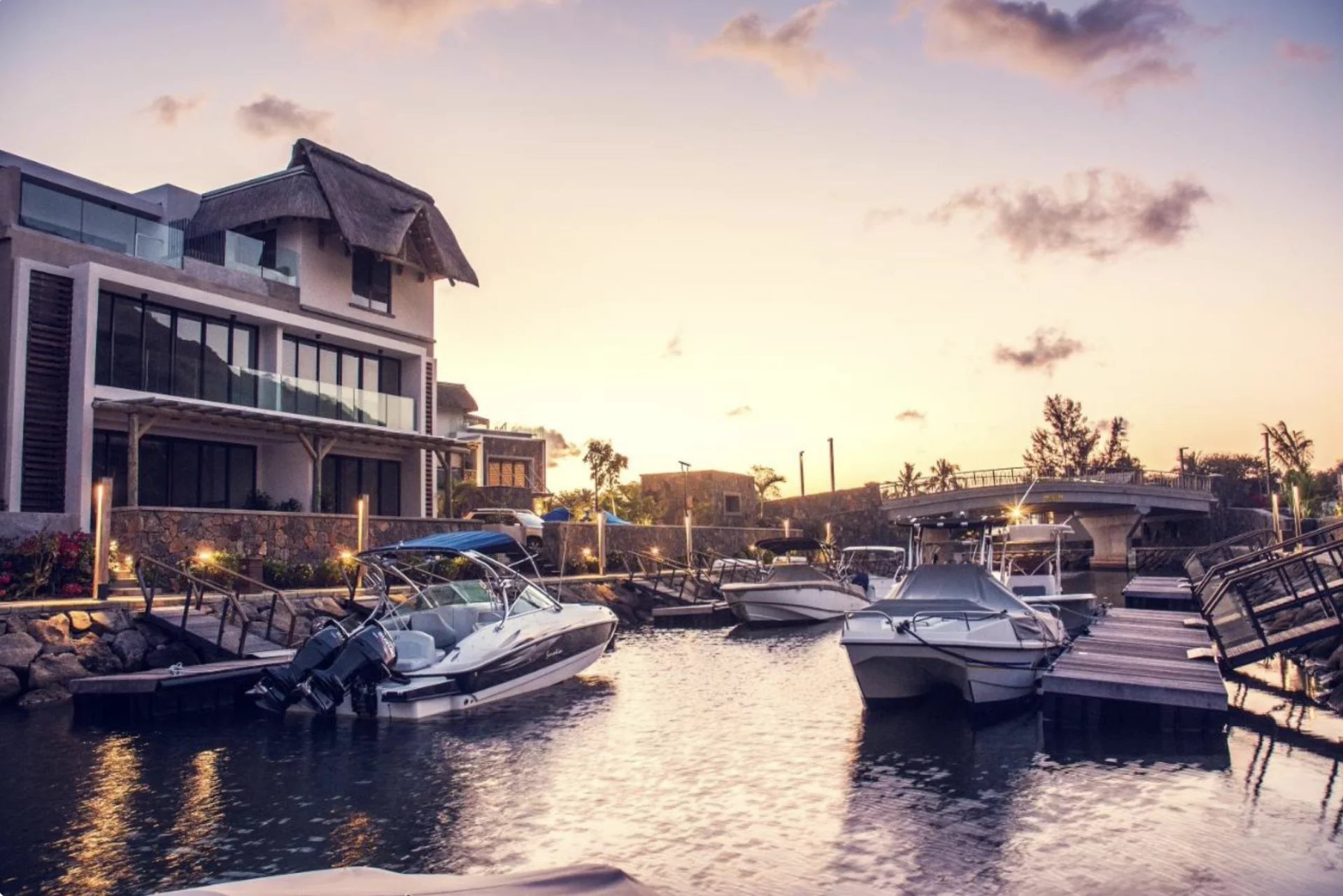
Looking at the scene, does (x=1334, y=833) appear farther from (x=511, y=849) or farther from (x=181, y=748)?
(x=181, y=748)

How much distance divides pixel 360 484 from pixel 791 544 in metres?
14.2

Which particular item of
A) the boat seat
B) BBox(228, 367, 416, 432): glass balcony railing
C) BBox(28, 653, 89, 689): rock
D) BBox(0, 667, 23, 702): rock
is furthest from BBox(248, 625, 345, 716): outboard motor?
BBox(228, 367, 416, 432): glass balcony railing

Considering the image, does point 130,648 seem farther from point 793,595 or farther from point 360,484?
point 793,595

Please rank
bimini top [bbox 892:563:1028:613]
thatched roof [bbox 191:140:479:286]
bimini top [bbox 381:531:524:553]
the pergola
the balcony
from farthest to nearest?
thatched roof [bbox 191:140:479:286] → the balcony → the pergola → bimini top [bbox 381:531:524:553] → bimini top [bbox 892:563:1028:613]

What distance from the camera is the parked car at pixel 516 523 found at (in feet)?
109

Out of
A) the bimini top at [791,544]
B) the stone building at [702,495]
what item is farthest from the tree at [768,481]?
the bimini top at [791,544]

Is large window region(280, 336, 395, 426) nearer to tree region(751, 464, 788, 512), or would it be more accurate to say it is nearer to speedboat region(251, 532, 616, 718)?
speedboat region(251, 532, 616, 718)

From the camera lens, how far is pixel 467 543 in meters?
19.2

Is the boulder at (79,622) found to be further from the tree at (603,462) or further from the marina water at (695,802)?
the tree at (603,462)

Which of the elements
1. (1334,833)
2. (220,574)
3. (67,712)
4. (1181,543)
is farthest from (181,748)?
(1181,543)

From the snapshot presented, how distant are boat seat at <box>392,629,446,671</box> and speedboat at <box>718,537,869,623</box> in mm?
16014

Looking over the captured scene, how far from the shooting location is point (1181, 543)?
215ft

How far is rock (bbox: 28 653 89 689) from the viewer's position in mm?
16688

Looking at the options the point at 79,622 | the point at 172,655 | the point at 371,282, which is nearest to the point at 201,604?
the point at 172,655
